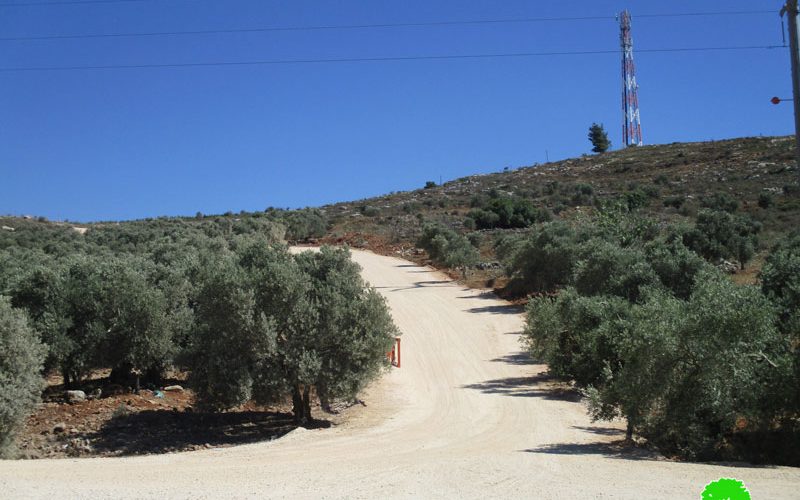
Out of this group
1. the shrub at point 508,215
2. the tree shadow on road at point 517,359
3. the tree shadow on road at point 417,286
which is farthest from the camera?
the shrub at point 508,215

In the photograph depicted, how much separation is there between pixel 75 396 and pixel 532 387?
12.7 m

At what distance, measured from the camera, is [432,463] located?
36.9 feet

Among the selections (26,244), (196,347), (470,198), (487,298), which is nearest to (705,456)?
(196,347)

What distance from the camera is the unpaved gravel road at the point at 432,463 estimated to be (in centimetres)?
952

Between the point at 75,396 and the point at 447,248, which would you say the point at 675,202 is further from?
the point at 75,396

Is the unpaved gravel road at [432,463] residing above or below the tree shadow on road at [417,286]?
below

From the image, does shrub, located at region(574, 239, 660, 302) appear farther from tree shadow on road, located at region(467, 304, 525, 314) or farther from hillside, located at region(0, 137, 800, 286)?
hillside, located at region(0, 137, 800, 286)

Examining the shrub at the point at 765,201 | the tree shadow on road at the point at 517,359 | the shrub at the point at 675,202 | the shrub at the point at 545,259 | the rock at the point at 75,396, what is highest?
the shrub at the point at 675,202

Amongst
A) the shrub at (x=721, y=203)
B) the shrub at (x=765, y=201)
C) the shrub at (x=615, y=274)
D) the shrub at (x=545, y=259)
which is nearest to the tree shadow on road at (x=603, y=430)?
the shrub at (x=615, y=274)

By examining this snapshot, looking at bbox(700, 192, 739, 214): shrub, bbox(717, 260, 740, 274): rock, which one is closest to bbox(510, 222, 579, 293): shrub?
bbox(717, 260, 740, 274): rock

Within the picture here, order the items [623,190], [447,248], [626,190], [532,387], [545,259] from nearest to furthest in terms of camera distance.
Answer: [532,387]
[545,259]
[447,248]
[626,190]
[623,190]

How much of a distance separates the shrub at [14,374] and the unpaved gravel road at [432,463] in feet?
8.24

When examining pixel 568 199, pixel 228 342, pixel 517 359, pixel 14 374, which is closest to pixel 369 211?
pixel 568 199

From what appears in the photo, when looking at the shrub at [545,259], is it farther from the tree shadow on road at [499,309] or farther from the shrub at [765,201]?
the shrub at [765,201]
